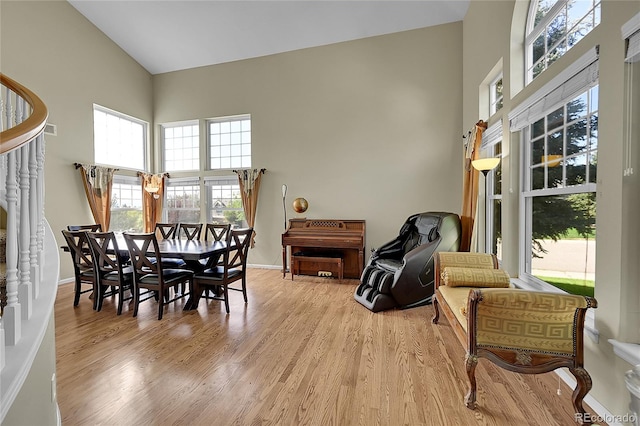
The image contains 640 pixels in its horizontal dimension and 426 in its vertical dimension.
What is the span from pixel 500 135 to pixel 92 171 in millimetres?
5984

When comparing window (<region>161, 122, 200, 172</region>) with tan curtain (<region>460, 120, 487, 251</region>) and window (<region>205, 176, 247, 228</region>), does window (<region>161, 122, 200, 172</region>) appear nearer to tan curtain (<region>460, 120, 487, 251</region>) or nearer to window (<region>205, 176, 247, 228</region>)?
window (<region>205, 176, 247, 228</region>)

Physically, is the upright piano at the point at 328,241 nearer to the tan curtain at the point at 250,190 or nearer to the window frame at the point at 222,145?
the tan curtain at the point at 250,190

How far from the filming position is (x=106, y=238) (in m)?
3.04

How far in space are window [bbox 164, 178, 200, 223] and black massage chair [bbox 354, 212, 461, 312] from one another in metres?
3.97

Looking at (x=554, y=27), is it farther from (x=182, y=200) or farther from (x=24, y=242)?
(x=182, y=200)

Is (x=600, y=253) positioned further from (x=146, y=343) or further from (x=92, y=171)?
(x=92, y=171)

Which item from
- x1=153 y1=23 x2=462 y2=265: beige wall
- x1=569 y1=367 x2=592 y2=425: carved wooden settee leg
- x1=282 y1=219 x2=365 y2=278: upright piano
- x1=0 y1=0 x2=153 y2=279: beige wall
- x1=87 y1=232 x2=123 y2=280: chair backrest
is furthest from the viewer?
x1=153 y1=23 x2=462 y2=265: beige wall

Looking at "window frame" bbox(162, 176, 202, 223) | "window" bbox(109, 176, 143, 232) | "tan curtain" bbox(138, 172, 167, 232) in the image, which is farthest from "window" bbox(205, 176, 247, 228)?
"window" bbox(109, 176, 143, 232)

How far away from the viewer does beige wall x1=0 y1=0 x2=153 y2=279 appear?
408 cm

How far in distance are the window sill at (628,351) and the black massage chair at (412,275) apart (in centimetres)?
177

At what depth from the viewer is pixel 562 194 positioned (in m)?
2.20

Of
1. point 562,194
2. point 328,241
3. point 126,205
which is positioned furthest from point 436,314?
point 126,205

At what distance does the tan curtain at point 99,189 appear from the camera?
478cm

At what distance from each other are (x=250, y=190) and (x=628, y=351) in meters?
4.98
